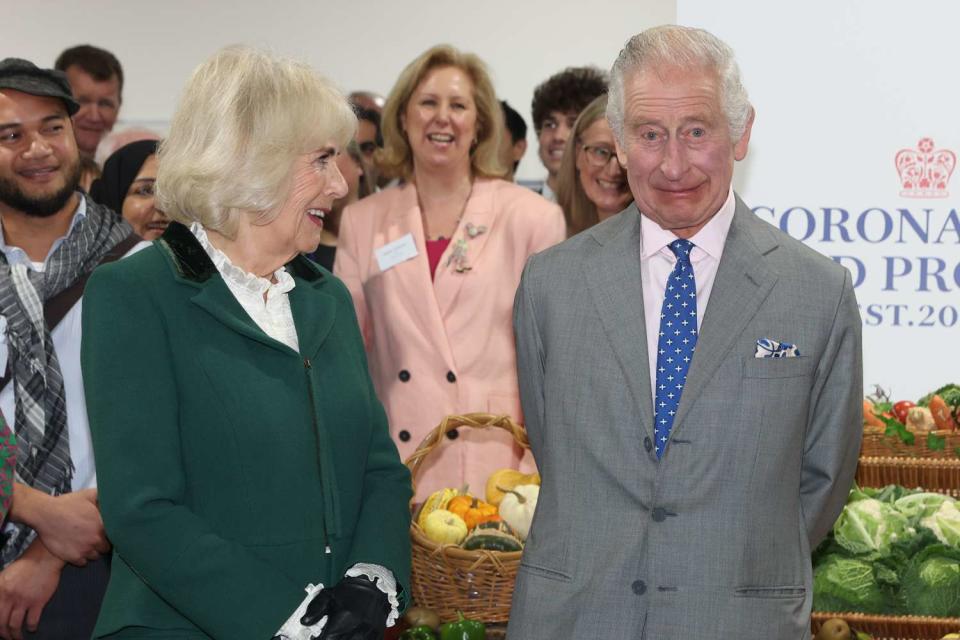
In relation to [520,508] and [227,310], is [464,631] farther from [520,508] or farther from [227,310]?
[227,310]

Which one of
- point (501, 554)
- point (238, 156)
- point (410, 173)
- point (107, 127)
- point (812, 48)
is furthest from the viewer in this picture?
point (107, 127)

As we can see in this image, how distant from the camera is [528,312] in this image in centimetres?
231

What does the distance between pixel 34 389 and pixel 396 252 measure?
1.33m

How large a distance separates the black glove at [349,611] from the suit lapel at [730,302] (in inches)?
22.7

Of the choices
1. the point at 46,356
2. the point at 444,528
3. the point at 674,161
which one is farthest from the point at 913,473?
the point at 46,356

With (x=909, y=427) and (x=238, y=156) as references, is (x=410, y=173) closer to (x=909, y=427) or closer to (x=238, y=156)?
(x=909, y=427)

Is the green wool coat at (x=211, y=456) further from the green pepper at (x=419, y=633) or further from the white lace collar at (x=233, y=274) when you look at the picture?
the green pepper at (x=419, y=633)

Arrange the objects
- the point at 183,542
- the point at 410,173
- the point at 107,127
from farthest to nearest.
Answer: the point at 107,127
the point at 410,173
the point at 183,542

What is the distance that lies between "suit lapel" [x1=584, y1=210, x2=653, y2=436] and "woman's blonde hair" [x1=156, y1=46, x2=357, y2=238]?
546 mm

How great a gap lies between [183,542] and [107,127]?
425 cm

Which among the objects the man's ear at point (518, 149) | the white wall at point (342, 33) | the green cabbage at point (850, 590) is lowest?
the green cabbage at point (850, 590)

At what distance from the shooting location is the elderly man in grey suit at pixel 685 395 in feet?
6.76

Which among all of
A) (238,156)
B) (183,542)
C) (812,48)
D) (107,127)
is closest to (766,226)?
(238,156)

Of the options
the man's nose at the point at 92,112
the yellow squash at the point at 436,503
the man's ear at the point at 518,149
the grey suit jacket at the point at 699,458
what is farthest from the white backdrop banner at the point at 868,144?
the man's nose at the point at 92,112
